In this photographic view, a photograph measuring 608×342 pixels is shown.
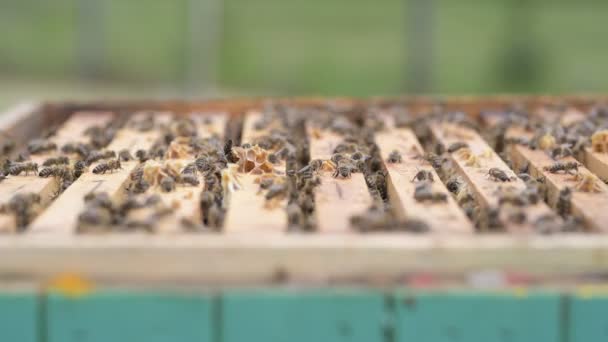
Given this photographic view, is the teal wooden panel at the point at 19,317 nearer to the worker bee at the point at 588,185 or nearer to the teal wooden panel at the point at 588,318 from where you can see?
the teal wooden panel at the point at 588,318

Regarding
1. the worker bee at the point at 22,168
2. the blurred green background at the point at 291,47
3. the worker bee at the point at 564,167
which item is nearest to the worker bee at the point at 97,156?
the worker bee at the point at 22,168

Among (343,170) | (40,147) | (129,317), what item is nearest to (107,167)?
(40,147)

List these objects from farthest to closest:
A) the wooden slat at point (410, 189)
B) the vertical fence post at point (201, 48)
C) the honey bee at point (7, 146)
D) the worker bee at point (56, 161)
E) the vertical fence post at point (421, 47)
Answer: the vertical fence post at point (201, 48), the vertical fence post at point (421, 47), the honey bee at point (7, 146), the worker bee at point (56, 161), the wooden slat at point (410, 189)

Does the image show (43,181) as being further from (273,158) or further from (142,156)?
(273,158)

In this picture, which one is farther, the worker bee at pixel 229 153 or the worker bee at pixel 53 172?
the worker bee at pixel 229 153

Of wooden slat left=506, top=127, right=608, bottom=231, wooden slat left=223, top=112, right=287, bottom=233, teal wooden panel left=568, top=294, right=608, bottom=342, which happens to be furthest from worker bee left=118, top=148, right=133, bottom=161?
teal wooden panel left=568, top=294, right=608, bottom=342

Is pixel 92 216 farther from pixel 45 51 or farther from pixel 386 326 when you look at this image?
pixel 45 51

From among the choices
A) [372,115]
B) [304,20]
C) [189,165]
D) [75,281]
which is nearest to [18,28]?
[304,20]
